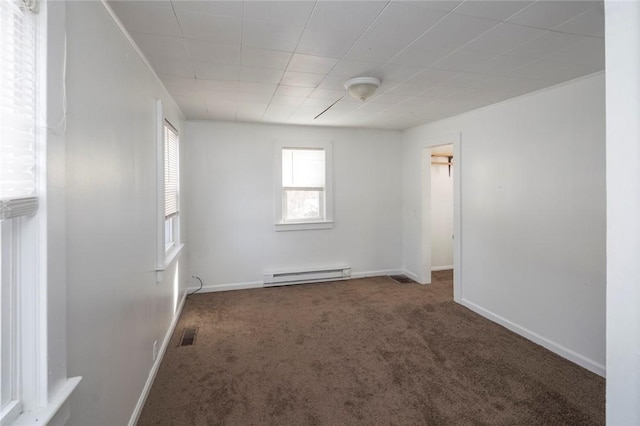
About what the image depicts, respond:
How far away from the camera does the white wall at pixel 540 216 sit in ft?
8.09

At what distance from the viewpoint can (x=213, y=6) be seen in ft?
5.08

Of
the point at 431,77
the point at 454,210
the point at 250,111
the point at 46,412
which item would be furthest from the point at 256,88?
the point at 454,210

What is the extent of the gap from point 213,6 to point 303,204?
3.38 meters

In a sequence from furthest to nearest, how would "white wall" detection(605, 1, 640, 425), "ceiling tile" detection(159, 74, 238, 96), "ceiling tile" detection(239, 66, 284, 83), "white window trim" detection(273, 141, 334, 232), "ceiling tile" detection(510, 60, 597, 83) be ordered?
"white window trim" detection(273, 141, 334, 232) < "ceiling tile" detection(159, 74, 238, 96) < "ceiling tile" detection(239, 66, 284, 83) < "ceiling tile" detection(510, 60, 597, 83) < "white wall" detection(605, 1, 640, 425)

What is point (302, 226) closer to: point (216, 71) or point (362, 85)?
point (362, 85)

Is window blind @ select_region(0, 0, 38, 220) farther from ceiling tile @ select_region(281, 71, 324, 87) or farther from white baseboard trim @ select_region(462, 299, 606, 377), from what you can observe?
white baseboard trim @ select_region(462, 299, 606, 377)

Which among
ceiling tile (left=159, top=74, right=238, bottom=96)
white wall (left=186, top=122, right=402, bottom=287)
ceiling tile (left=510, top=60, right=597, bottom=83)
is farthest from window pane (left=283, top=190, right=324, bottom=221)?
ceiling tile (left=510, top=60, right=597, bottom=83)

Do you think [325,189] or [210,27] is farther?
[325,189]

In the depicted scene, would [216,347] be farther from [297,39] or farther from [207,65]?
[297,39]

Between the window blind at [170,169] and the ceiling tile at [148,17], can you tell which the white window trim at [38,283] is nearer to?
the ceiling tile at [148,17]

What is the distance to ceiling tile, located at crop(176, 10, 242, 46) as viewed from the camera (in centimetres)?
164

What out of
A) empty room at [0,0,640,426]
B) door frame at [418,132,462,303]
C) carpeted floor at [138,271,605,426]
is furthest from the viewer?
door frame at [418,132,462,303]

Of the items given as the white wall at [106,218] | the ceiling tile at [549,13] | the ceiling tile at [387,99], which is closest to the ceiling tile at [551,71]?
the ceiling tile at [549,13]

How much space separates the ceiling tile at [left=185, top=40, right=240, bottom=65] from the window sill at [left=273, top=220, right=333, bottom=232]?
8.78 ft
